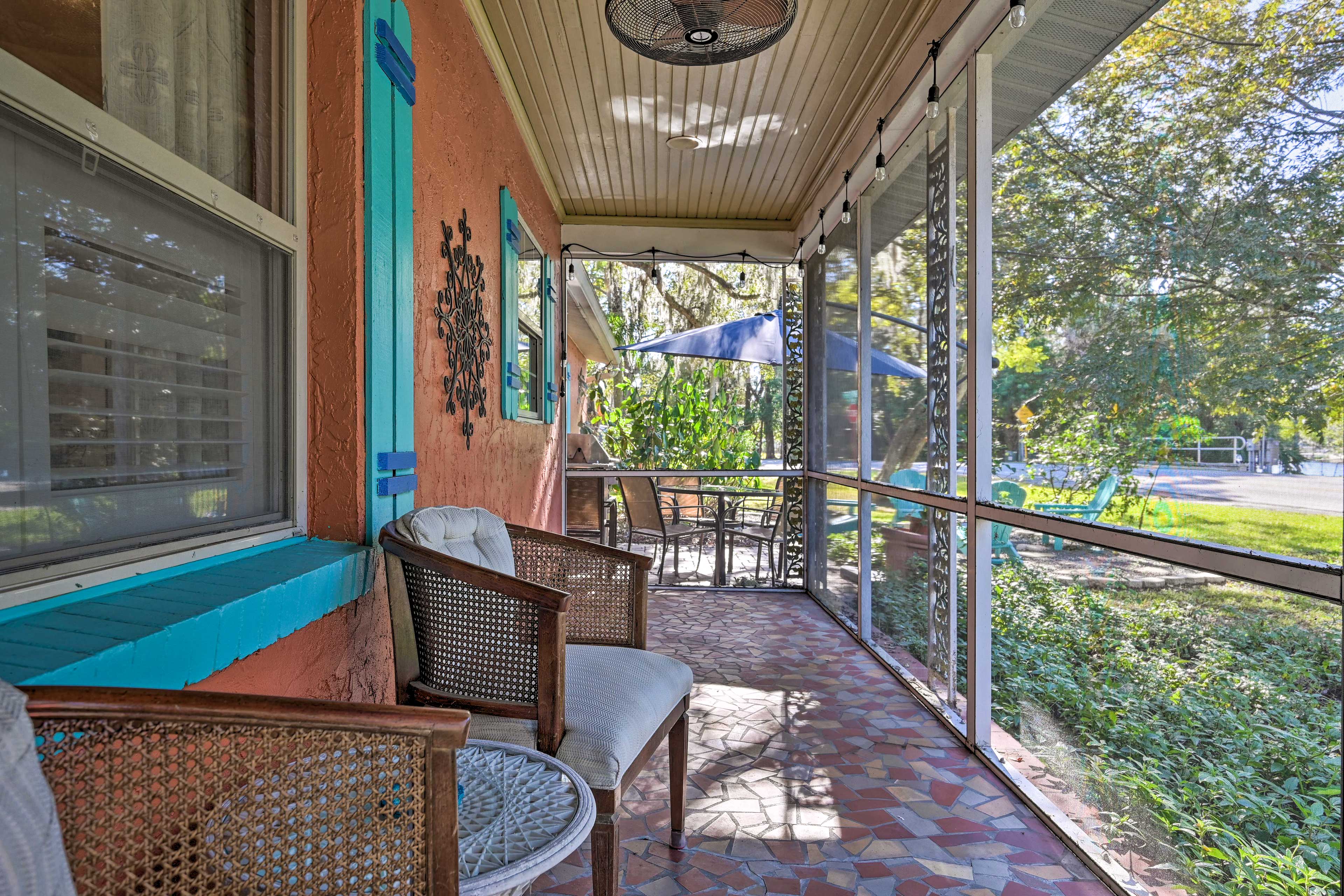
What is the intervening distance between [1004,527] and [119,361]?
2366 millimetres

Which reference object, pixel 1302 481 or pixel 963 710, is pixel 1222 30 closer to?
pixel 1302 481

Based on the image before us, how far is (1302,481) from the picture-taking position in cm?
132

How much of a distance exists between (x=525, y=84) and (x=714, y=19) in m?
1.52

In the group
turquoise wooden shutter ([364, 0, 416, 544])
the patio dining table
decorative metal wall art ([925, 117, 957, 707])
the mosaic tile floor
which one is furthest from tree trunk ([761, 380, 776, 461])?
turquoise wooden shutter ([364, 0, 416, 544])

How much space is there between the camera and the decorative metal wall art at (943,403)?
284 cm

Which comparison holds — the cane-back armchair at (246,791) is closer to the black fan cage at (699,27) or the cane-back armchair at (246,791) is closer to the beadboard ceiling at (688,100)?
the black fan cage at (699,27)

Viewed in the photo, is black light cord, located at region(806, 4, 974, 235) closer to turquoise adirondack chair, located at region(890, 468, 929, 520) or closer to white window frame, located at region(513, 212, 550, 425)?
turquoise adirondack chair, located at region(890, 468, 929, 520)

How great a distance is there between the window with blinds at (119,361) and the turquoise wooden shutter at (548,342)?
318 centimetres

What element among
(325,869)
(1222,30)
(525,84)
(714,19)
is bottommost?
(325,869)

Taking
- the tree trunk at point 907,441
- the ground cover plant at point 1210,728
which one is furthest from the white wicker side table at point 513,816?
the tree trunk at point 907,441

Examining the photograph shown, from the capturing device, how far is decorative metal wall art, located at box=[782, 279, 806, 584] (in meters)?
5.60

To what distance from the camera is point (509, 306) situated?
11.7 feet

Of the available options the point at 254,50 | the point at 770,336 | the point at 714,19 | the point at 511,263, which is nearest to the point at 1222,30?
the point at 714,19

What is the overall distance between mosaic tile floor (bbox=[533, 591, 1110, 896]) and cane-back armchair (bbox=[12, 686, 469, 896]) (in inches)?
43.9
